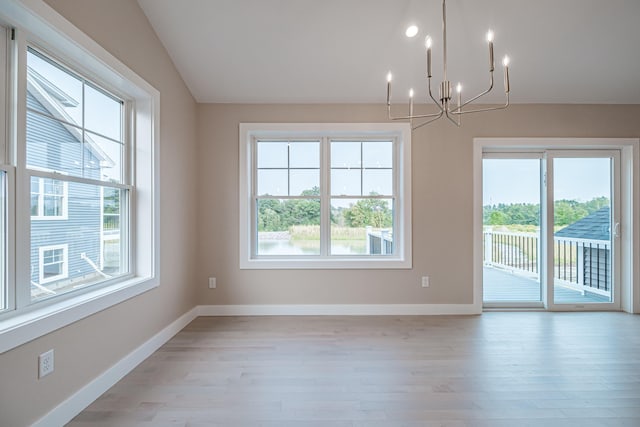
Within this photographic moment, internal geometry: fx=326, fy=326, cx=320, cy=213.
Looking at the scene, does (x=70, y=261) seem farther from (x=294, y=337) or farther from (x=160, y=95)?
(x=294, y=337)

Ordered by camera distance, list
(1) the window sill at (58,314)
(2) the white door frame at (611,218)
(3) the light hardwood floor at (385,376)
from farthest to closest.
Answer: (2) the white door frame at (611,218), (3) the light hardwood floor at (385,376), (1) the window sill at (58,314)

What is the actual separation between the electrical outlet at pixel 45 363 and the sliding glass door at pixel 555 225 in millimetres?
4169

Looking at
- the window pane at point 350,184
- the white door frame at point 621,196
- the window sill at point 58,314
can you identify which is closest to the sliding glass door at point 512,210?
the white door frame at point 621,196

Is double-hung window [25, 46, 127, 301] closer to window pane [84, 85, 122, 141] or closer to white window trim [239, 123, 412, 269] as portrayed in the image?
window pane [84, 85, 122, 141]

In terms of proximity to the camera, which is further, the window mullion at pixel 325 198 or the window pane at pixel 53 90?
the window mullion at pixel 325 198

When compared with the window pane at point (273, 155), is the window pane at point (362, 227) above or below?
below

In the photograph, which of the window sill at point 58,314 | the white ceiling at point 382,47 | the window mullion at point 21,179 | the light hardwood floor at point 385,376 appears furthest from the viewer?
the white ceiling at point 382,47

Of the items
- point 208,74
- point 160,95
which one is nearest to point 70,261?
point 160,95

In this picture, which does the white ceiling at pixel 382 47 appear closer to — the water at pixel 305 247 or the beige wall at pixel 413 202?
the beige wall at pixel 413 202

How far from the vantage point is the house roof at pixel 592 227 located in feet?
13.1

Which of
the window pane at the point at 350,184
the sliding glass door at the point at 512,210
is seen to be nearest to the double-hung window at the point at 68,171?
the window pane at the point at 350,184

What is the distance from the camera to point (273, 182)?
4023mm

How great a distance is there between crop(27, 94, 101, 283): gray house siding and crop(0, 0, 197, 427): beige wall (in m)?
0.43

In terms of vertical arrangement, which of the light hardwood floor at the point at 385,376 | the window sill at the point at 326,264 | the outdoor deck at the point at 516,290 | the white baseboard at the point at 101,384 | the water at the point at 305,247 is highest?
the water at the point at 305,247
